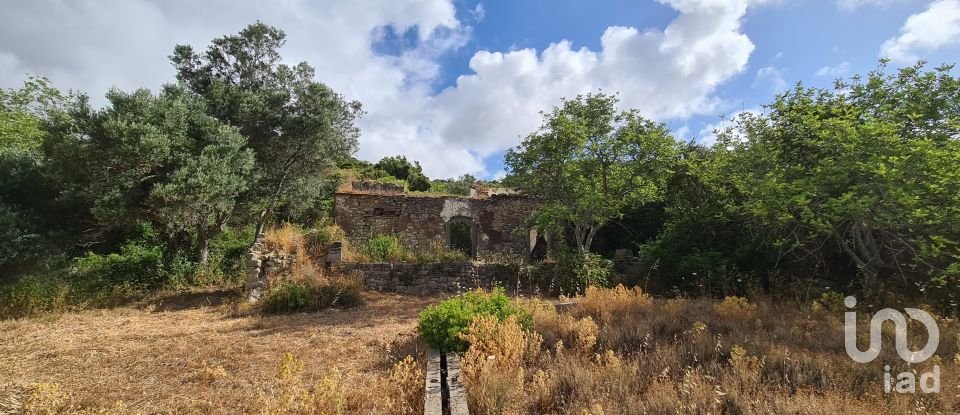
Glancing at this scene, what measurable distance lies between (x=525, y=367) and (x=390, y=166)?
73.9 ft

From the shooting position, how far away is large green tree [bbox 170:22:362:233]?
10406mm

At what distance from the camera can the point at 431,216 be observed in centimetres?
1389

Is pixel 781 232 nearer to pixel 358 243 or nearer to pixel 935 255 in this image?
pixel 935 255

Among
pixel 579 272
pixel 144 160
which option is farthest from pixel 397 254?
pixel 144 160

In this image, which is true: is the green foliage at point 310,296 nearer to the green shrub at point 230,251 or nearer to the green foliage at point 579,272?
the green shrub at point 230,251

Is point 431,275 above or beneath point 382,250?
beneath

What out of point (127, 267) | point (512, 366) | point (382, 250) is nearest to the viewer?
point (512, 366)

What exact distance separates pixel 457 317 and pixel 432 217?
977cm

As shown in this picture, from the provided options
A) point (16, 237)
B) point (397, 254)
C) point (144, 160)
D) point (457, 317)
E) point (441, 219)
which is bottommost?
point (457, 317)

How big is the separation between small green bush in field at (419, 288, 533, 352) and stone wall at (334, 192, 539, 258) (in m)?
7.93

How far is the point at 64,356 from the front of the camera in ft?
15.3

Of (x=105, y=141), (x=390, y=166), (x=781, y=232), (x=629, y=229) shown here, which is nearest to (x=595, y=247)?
(x=629, y=229)

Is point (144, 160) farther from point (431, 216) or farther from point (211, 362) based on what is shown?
point (431, 216)

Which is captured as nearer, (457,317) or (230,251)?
(457,317)
